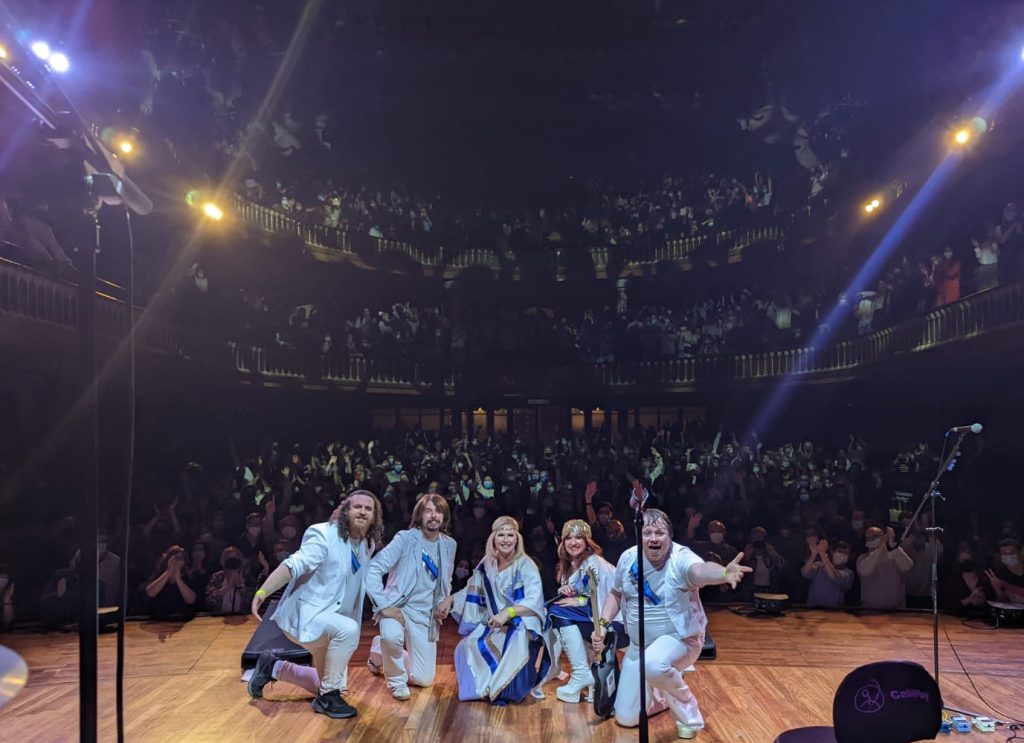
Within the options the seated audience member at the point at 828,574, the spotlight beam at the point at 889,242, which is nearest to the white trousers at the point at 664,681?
the seated audience member at the point at 828,574

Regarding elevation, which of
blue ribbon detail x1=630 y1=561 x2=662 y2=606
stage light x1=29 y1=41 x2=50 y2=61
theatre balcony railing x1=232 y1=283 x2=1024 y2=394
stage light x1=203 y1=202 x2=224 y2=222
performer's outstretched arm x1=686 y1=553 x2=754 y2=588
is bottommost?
blue ribbon detail x1=630 y1=561 x2=662 y2=606

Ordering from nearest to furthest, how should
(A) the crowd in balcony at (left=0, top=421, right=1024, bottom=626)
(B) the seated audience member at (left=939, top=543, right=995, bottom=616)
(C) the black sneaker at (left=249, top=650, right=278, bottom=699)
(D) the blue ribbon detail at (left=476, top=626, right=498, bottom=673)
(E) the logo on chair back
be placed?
(E) the logo on chair back → (C) the black sneaker at (left=249, top=650, right=278, bottom=699) → (D) the blue ribbon detail at (left=476, top=626, right=498, bottom=673) → (B) the seated audience member at (left=939, top=543, right=995, bottom=616) → (A) the crowd in balcony at (left=0, top=421, right=1024, bottom=626)

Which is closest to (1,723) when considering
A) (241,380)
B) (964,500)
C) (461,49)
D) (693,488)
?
(693,488)

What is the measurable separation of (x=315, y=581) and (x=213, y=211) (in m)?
12.8

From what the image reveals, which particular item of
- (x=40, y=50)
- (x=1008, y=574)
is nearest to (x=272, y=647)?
(x=40, y=50)

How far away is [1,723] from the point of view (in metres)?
5.27

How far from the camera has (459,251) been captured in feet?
71.7

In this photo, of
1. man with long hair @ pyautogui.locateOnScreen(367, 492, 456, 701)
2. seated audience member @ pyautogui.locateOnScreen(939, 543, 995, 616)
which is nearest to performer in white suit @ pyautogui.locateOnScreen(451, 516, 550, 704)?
man with long hair @ pyautogui.locateOnScreen(367, 492, 456, 701)

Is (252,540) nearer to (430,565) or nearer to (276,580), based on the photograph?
(430,565)

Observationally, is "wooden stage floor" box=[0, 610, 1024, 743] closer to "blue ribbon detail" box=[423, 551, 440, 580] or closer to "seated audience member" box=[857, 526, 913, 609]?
"seated audience member" box=[857, 526, 913, 609]

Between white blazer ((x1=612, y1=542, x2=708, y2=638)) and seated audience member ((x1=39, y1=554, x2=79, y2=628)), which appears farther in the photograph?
seated audience member ((x1=39, y1=554, x2=79, y2=628))

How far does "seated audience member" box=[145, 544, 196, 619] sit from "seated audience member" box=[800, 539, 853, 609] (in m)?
7.97

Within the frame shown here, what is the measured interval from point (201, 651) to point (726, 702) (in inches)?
211

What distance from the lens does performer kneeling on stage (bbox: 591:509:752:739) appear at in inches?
198
